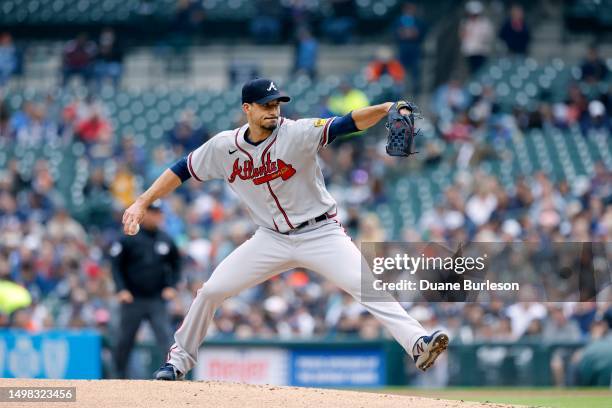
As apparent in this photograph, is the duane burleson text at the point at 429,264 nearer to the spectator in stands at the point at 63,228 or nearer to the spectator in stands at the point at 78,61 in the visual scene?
the spectator in stands at the point at 63,228

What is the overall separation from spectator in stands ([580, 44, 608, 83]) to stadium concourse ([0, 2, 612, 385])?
0.03 meters

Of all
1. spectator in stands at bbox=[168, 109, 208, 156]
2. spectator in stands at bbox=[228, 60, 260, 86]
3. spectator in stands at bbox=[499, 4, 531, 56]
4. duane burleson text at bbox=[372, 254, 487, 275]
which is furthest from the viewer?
spectator in stands at bbox=[228, 60, 260, 86]

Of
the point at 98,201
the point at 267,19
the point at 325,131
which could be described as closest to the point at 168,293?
the point at 325,131

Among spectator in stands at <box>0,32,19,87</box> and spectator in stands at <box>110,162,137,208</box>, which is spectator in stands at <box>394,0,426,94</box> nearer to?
spectator in stands at <box>110,162,137,208</box>

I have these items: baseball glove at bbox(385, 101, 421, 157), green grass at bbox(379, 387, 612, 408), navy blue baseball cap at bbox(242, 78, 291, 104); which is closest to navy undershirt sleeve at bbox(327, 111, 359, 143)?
baseball glove at bbox(385, 101, 421, 157)

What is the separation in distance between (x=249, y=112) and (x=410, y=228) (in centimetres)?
768

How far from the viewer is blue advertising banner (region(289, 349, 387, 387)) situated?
12258mm

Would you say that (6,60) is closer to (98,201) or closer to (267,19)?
(267,19)

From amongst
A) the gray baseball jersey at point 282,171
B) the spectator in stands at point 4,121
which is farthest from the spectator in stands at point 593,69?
the gray baseball jersey at point 282,171

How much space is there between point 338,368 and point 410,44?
718 centimetres

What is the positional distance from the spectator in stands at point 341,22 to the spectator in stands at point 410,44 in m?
Result: 1.37

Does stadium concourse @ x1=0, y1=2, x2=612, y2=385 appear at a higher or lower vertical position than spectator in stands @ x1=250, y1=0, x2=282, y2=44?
lower

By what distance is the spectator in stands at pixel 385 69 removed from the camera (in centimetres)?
1755

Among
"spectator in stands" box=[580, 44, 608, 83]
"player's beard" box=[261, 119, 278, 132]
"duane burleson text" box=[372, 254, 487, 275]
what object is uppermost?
"spectator in stands" box=[580, 44, 608, 83]
